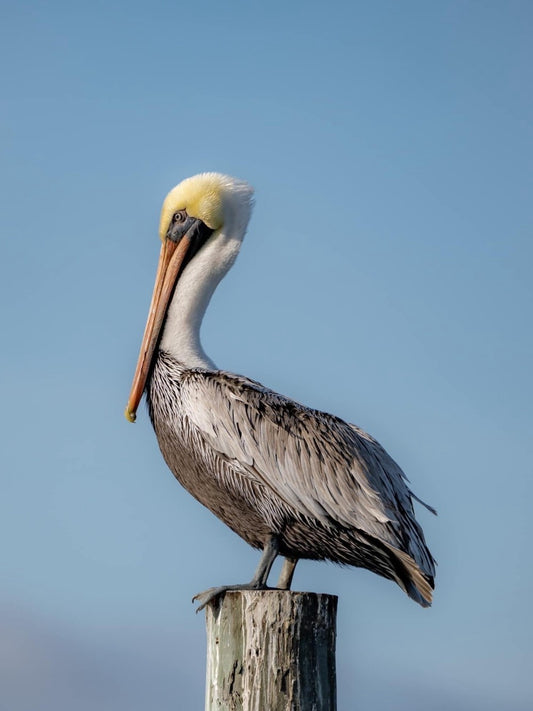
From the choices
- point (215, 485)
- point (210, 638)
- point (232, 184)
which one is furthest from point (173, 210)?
point (210, 638)

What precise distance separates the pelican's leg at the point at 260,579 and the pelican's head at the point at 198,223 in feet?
5.22

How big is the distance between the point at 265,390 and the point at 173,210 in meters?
1.37

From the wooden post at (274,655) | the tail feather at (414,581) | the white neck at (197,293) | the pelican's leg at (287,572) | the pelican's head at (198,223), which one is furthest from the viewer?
the pelican's head at (198,223)

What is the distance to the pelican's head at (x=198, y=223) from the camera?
6.01 m

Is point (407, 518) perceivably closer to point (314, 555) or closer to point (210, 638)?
point (314, 555)

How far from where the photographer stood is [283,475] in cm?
511

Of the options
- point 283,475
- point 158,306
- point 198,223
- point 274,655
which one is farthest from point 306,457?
point 198,223

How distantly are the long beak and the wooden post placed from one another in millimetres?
1577

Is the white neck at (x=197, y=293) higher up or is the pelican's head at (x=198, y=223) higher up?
the pelican's head at (x=198, y=223)

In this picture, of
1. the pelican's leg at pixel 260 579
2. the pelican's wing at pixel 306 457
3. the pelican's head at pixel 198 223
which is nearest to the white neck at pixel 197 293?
the pelican's head at pixel 198 223

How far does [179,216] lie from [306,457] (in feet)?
5.80

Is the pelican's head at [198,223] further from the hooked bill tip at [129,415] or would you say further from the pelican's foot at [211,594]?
the pelican's foot at [211,594]

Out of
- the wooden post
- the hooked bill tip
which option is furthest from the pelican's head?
the wooden post

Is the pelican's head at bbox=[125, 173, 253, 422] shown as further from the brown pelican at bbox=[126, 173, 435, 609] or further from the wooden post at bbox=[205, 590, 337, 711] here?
the wooden post at bbox=[205, 590, 337, 711]
